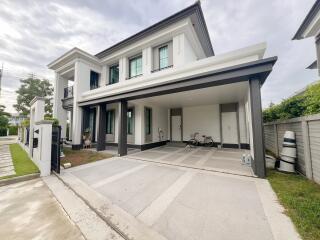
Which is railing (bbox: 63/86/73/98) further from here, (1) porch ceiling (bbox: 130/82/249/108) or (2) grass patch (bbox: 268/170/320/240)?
(2) grass patch (bbox: 268/170/320/240)

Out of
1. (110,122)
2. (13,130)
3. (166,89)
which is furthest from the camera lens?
(13,130)

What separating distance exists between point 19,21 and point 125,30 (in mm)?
6838

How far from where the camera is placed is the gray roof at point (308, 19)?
5316 millimetres

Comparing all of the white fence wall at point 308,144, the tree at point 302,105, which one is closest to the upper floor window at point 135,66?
the tree at point 302,105

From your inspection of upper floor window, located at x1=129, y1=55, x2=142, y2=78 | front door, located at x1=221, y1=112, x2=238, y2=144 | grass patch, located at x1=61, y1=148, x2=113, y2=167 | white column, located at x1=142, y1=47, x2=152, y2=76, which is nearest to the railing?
upper floor window, located at x1=129, y1=55, x2=142, y2=78

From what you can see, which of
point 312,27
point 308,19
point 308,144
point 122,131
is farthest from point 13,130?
point 312,27

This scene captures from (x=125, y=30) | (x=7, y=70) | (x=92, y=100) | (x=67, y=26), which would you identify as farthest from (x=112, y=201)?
(x=7, y=70)

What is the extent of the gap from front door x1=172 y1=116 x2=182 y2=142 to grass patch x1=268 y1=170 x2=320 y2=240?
24.4ft

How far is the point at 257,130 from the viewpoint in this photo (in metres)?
3.92

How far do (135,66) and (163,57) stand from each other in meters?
2.47

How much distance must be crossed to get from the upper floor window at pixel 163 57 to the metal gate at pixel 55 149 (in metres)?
Answer: 6.59

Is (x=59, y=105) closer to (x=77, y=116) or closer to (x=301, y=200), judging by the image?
(x=77, y=116)

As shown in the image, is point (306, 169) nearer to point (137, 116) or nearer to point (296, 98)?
point (296, 98)

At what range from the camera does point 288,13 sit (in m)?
6.68
